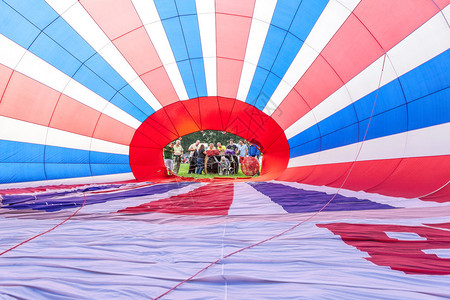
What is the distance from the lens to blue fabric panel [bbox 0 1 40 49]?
2.39 meters

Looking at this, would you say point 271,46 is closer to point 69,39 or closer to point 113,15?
point 113,15

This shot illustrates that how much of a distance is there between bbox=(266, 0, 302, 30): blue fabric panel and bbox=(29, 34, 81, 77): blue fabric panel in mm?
2245

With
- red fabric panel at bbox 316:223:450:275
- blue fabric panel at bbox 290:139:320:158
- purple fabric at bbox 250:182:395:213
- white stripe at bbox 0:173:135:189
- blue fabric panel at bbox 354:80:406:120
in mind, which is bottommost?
red fabric panel at bbox 316:223:450:275

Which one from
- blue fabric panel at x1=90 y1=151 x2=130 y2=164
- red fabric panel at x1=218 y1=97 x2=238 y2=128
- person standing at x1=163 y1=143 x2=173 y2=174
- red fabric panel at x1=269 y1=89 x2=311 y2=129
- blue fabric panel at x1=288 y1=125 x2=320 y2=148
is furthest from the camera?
person standing at x1=163 y1=143 x2=173 y2=174

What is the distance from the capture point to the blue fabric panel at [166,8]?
266 centimetres

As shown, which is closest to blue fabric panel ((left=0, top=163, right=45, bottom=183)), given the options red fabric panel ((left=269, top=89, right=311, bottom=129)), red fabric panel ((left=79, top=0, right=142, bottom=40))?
red fabric panel ((left=79, top=0, right=142, bottom=40))

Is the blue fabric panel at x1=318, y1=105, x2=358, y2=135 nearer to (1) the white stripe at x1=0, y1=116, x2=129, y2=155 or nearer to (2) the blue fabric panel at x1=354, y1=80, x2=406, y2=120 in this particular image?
(2) the blue fabric panel at x1=354, y1=80, x2=406, y2=120

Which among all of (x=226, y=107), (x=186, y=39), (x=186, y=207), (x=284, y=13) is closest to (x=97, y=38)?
(x=186, y=39)

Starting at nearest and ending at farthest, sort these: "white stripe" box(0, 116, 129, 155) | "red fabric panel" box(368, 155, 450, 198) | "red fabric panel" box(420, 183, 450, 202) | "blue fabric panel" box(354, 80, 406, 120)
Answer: "red fabric panel" box(420, 183, 450, 202)
"red fabric panel" box(368, 155, 450, 198)
"blue fabric panel" box(354, 80, 406, 120)
"white stripe" box(0, 116, 129, 155)

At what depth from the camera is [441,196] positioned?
5.99 ft

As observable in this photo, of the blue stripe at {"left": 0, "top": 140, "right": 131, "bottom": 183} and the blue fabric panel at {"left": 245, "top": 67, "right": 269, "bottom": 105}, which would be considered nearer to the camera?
the blue stripe at {"left": 0, "top": 140, "right": 131, "bottom": 183}

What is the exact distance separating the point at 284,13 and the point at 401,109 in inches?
59.5

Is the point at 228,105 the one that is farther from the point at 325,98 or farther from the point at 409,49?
the point at 409,49

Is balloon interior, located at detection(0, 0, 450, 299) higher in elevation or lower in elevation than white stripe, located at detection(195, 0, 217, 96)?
lower
